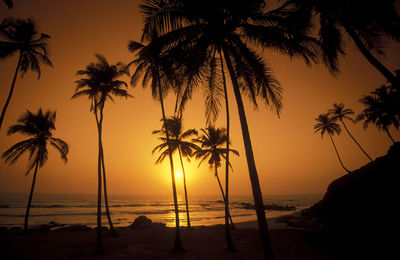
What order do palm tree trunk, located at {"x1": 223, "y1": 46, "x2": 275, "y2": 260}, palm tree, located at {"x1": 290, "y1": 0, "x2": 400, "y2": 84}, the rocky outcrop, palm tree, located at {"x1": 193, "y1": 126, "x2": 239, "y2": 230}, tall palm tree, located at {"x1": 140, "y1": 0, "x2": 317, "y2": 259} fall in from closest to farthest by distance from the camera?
1. palm tree trunk, located at {"x1": 223, "y1": 46, "x2": 275, "y2": 260}
2. tall palm tree, located at {"x1": 140, "y1": 0, "x2": 317, "y2": 259}
3. palm tree, located at {"x1": 290, "y1": 0, "x2": 400, "y2": 84}
4. the rocky outcrop
5. palm tree, located at {"x1": 193, "y1": 126, "x2": 239, "y2": 230}

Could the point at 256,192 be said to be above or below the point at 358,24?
below

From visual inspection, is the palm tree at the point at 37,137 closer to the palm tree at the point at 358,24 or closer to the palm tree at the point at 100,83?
the palm tree at the point at 100,83

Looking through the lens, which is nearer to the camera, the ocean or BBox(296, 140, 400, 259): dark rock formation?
BBox(296, 140, 400, 259): dark rock formation

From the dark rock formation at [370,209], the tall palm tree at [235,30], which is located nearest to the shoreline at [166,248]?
the dark rock formation at [370,209]

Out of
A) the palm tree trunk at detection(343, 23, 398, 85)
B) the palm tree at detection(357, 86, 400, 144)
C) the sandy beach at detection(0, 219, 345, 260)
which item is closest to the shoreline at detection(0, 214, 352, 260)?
the sandy beach at detection(0, 219, 345, 260)

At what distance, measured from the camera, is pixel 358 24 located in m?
8.68

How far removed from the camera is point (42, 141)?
1595 cm

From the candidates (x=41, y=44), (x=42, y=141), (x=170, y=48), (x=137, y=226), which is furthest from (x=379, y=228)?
(x=42, y=141)

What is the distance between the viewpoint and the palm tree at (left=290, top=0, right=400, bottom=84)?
7876 millimetres

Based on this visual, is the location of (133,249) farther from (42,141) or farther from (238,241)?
(42,141)

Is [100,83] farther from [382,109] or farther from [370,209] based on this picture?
[382,109]

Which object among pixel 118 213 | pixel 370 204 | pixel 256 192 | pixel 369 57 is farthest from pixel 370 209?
pixel 118 213

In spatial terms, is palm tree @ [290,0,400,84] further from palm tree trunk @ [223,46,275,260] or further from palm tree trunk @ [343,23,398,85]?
palm tree trunk @ [223,46,275,260]

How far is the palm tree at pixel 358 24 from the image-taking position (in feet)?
25.8
